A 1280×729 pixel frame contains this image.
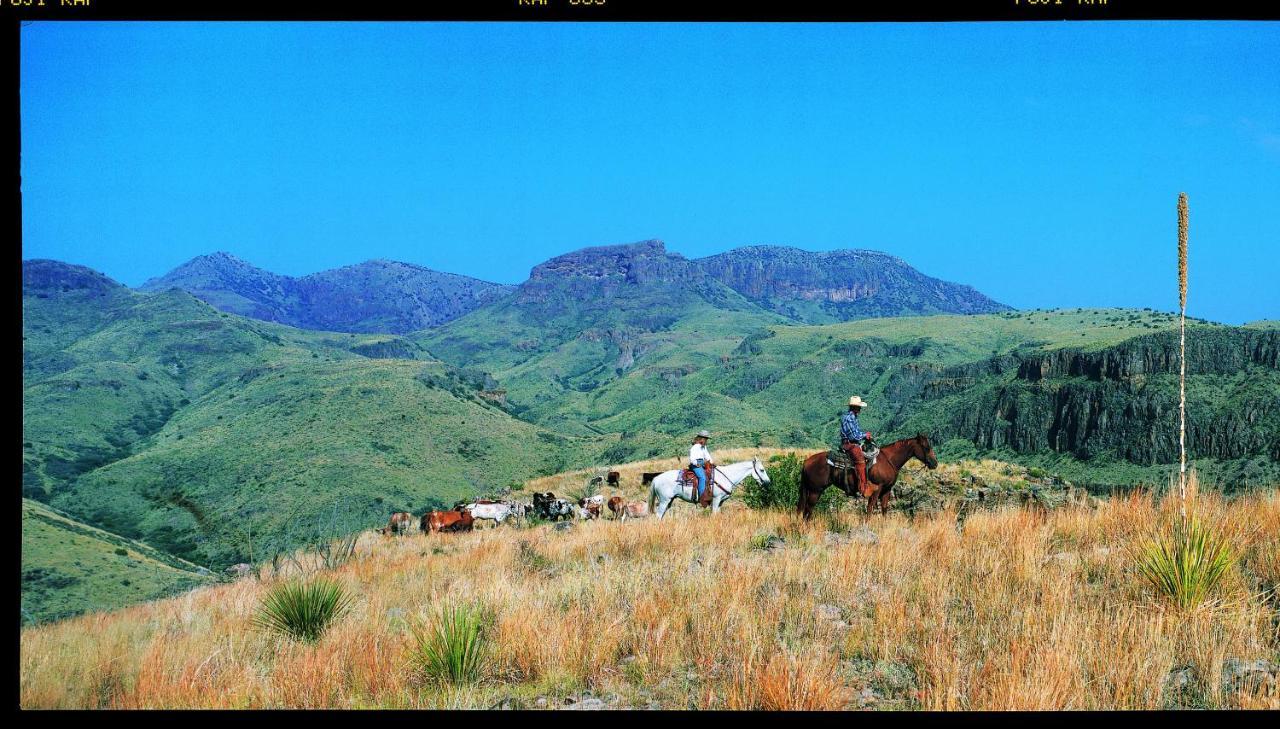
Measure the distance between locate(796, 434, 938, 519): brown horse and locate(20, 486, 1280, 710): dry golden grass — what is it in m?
3.77

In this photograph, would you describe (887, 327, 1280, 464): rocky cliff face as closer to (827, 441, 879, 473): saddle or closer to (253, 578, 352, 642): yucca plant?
(827, 441, 879, 473): saddle

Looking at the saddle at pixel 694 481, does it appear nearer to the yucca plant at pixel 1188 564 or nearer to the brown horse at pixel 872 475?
the brown horse at pixel 872 475

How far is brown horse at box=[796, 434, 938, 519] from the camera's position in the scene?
12.1 meters

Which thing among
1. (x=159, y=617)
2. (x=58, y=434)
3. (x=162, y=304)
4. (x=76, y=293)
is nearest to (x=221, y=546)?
(x=58, y=434)

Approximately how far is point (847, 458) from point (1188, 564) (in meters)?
6.71

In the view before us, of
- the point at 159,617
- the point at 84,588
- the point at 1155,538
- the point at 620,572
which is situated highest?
the point at 1155,538

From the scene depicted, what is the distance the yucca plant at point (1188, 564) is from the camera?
17.4 feet

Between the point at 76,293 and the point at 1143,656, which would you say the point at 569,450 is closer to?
the point at 1143,656

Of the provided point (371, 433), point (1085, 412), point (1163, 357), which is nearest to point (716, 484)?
point (371, 433)

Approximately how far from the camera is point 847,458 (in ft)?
39.3

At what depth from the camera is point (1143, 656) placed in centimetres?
447

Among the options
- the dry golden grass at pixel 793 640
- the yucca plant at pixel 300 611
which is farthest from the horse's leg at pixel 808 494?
the yucca plant at pixel 300 611

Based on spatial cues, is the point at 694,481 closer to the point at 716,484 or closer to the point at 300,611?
the point at 716,484
